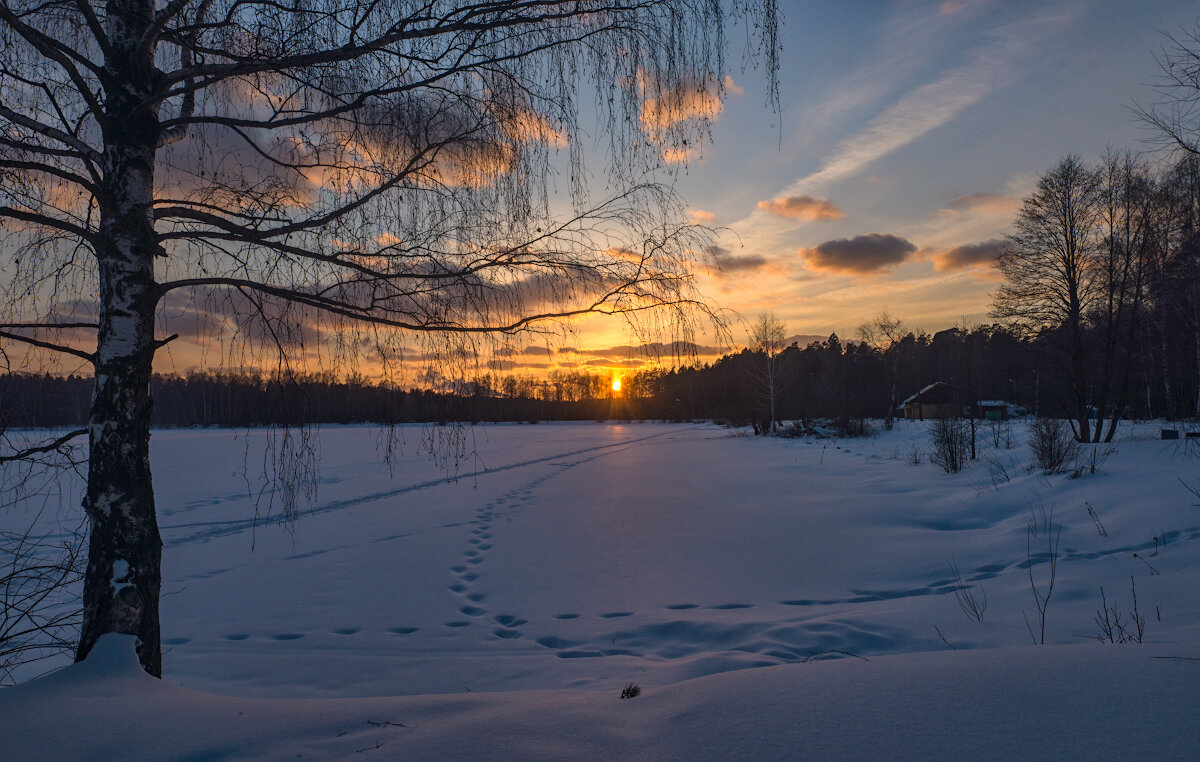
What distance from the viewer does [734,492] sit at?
12.5m

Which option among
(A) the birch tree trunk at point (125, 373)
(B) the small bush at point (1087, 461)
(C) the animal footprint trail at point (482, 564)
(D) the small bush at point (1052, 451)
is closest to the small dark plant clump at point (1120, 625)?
(C) the animal footprint trail at point (482, 564)

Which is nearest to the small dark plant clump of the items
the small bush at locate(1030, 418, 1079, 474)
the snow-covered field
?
the snow-covered field

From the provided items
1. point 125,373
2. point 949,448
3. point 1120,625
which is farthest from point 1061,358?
point 125,373

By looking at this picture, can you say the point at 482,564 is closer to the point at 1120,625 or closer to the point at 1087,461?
the point at 1120,625

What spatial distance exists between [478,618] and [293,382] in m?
3.30

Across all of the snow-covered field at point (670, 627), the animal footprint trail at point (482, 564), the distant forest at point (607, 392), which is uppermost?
the distant forest at point (607, 392)

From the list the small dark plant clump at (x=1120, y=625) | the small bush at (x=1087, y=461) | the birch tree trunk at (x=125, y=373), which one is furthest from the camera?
the small bush at (x=1087, y=461)

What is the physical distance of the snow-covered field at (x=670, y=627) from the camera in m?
1.90

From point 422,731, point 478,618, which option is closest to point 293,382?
point 422,731

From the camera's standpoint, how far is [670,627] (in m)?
4.91

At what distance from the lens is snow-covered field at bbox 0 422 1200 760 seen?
6.23 feet

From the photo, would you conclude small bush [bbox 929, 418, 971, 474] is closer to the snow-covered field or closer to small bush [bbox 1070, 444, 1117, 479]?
the snow-covered field

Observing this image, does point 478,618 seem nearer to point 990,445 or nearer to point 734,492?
point 734,492

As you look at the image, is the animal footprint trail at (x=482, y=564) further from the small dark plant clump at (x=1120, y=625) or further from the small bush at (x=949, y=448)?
the small bush at (x=949, y=448)
